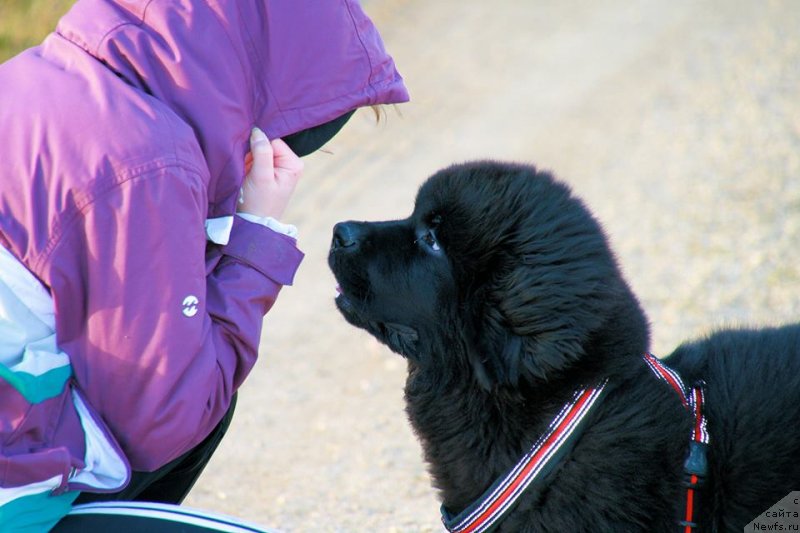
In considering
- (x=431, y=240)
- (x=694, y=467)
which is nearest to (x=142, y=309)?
(x=431, y=240)

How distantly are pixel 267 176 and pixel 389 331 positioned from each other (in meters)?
0.64

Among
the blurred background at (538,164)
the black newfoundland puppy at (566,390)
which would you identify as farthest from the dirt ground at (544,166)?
the black newfoundland puppy at (566,390)

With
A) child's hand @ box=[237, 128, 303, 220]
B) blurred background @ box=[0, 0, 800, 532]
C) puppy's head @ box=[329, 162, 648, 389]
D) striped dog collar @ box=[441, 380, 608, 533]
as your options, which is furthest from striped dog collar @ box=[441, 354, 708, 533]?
blurred background @ box=[0, 0, 800, 532]

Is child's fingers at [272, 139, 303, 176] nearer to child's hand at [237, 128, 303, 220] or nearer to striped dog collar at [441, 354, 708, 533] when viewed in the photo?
child's hand at [237, 128, 303, 220]

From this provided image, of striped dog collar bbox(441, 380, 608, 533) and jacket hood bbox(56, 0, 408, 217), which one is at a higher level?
jacket hood bbox(56, 0, 408, 217)

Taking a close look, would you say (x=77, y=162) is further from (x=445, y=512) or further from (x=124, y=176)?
(x=445, y=512)

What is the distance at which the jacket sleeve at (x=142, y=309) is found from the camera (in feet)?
7.15

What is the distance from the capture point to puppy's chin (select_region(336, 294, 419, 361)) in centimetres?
272

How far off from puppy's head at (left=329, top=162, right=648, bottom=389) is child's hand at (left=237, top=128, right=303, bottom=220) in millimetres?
331

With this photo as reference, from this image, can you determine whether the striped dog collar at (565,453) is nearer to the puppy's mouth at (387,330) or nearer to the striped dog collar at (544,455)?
the striped dog collar at (544,455)

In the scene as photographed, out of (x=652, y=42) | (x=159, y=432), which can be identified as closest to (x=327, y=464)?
(x=159, y=432)

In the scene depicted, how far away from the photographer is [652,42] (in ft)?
40.4

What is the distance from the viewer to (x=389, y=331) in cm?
280

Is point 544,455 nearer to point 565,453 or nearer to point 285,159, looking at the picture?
point 565,453
